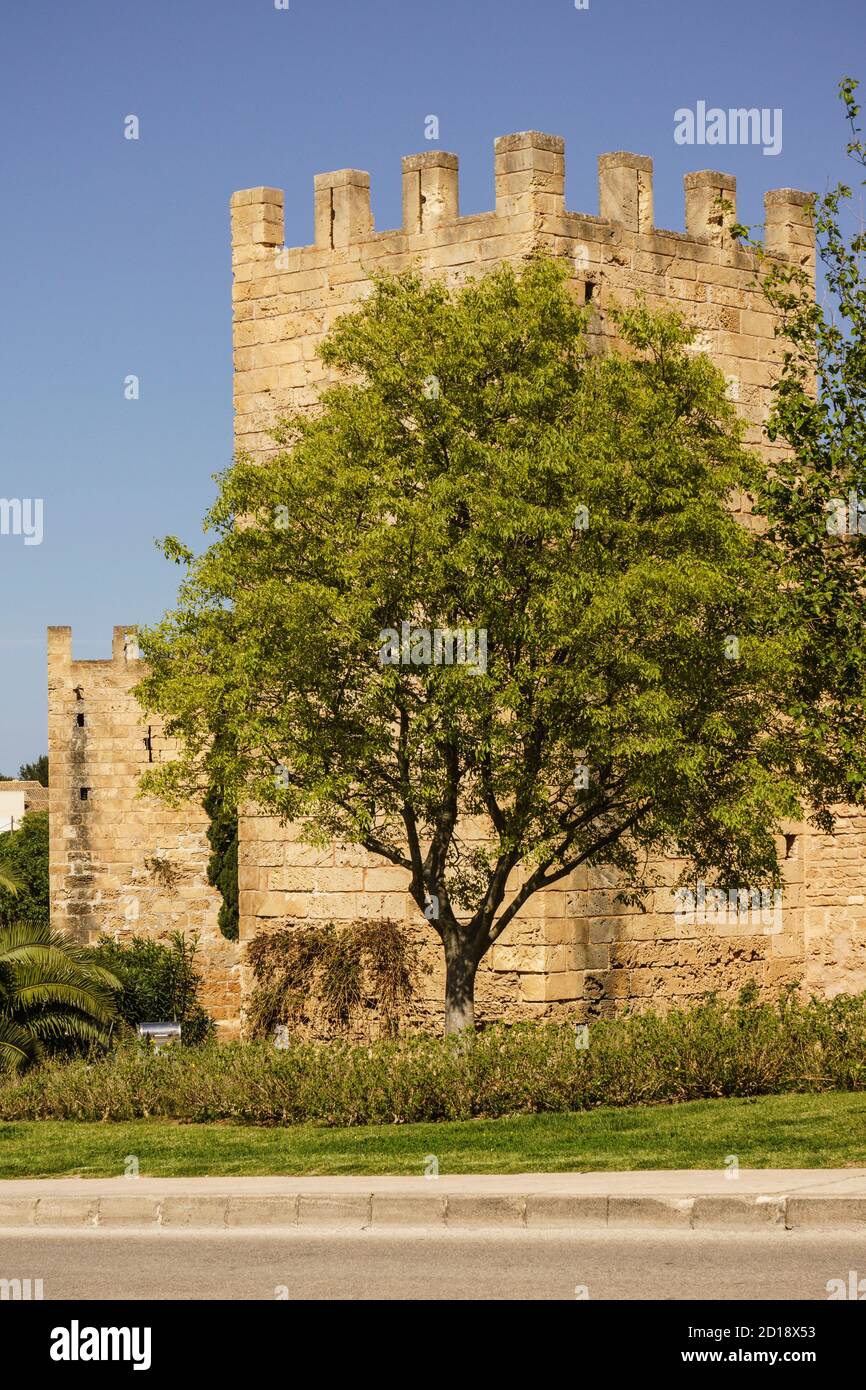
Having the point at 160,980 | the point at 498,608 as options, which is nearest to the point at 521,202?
the point at 498,608

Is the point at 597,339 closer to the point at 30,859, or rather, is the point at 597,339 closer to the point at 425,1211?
the point at 425,1211

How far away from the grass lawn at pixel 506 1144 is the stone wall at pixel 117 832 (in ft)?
45.9

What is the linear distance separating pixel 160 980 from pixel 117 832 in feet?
8.56

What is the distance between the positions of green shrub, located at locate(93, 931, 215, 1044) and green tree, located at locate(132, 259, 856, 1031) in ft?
37.2

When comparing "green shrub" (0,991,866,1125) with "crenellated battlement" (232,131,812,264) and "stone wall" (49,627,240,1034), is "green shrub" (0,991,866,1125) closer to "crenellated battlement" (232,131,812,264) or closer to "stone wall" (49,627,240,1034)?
"crenellated battlement" (232,131,812,264)

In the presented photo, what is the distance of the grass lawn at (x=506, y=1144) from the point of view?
1162 cm

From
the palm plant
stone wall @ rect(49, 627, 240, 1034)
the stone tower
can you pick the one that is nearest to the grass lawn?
the stone tower

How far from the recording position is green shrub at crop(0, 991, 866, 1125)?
14.5 m

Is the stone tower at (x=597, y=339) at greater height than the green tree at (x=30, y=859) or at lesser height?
greater

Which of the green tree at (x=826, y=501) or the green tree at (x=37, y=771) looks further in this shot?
the green tree at (x=37, y=771)

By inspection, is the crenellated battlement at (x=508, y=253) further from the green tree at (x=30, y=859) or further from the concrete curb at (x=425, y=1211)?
the green tree at (x=30, y=859)

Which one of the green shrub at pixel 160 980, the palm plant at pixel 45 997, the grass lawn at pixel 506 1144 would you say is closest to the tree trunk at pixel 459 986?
the grass lawn at pixel 506 1144
